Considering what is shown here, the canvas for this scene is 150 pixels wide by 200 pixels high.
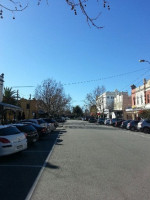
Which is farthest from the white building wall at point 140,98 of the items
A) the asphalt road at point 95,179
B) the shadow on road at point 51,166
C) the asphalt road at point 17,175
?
the shadow on road at point 51,166

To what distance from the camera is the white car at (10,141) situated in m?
10.5

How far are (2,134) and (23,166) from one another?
2134mm

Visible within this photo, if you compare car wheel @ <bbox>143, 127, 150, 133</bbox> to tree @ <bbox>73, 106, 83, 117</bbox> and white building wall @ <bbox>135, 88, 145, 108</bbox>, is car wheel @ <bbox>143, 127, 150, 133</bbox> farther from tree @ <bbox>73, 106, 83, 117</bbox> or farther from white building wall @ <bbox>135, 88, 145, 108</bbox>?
tree @ <bbox>73, 106, 83, 117</bbox>

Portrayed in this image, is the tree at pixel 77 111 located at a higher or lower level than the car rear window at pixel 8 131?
higher

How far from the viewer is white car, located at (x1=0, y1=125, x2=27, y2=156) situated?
1046 cm

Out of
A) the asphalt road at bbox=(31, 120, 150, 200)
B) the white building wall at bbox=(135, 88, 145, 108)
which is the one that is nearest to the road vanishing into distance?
the asphalt road at bbox=(31, 120, 150, 200)

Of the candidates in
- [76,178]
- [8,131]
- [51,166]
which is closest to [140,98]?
[8,131]

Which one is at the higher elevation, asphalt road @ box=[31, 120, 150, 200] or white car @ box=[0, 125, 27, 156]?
white car @ box=[0, 125, 27, 156]

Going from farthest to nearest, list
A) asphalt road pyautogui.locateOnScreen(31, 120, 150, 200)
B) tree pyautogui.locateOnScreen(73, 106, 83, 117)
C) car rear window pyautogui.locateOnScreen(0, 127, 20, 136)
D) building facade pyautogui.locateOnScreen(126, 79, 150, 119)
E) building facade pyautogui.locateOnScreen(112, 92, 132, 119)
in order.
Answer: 1. tree pyautogui.locateOnScreen(73, 106, 83, 117)
2. building facade pyautogui.locateOnScreen(112, 92, 132, 119)
3. building facade pyautogui.locateOnScreen(126, 79, 150, 119)
4. car rear window pyautogui.locateOnScreen(0, 127, 20, 136)
5. asphalt road pyautogui.locateOnScreen(31, 120, 150, 200)

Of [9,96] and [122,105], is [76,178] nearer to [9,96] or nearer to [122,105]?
[9,96]

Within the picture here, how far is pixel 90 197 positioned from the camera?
565 cm

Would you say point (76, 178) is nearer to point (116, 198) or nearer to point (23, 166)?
point (116, 198)

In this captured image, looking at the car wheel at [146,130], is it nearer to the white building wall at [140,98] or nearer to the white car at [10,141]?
the white car at [10,141]

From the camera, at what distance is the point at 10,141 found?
10742mm
